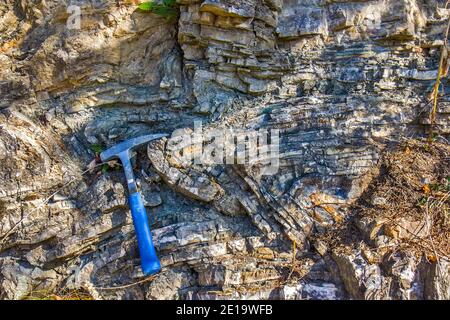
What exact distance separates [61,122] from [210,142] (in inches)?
71.5

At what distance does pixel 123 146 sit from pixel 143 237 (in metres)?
1.05

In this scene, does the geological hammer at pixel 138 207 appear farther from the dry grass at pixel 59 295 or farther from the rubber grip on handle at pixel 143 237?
the dry grass at pixel 59 295

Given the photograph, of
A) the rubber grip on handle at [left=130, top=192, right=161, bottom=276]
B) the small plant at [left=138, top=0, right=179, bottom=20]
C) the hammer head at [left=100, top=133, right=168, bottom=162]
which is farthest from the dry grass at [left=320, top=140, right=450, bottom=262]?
the small plant at [left=138, top=0, right=179, bottom=20]

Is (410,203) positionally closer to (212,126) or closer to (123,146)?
(212,126)

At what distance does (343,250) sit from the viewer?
3.29 m

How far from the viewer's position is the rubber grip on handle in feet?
11.0

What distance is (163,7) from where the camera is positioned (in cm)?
437

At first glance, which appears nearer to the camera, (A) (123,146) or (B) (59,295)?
(B) (59,295)

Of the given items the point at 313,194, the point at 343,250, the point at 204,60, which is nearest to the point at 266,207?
the point at 313,194

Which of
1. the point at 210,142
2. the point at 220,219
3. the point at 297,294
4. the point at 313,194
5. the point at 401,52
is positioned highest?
the point at 401,52

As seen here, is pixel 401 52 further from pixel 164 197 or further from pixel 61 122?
pixel 61 122

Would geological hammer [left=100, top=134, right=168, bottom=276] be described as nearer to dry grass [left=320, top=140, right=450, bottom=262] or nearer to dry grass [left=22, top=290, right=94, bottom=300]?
dry grass [left=22, top=290, right=94, bottom=300]

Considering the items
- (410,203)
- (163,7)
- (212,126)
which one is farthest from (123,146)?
(410,203)

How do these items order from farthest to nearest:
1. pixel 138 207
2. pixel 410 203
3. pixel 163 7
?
pixel 163 7 < pixel 138 207 < pixel 410 203
